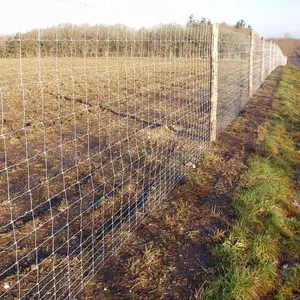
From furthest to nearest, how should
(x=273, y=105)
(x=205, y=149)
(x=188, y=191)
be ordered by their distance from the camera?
1. (x=273, y=105)
2. (x=205, y=149)
3. (x=188, y=191)

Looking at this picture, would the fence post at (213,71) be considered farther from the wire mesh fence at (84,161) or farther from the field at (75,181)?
the field at (75,181)

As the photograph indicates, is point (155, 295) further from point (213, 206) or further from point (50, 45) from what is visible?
point (50, 45)

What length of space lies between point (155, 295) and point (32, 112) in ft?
23.8

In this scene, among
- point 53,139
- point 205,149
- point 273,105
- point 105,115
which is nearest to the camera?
point 205,149

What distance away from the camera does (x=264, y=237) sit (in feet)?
12.5

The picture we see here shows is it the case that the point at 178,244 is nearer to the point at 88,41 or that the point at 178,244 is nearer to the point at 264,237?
the point at 264,237

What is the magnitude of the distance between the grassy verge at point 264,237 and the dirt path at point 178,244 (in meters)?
0.14

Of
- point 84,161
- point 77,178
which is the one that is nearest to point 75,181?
point 77,178

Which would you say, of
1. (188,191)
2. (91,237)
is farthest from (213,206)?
(91,237)

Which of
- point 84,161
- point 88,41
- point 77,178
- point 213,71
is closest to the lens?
point 88,41

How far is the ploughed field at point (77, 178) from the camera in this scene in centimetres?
320

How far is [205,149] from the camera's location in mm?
6672

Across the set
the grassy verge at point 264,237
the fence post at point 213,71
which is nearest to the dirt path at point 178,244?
the grassy verge at point 264,237

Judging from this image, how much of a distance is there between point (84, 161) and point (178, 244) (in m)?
1.14
